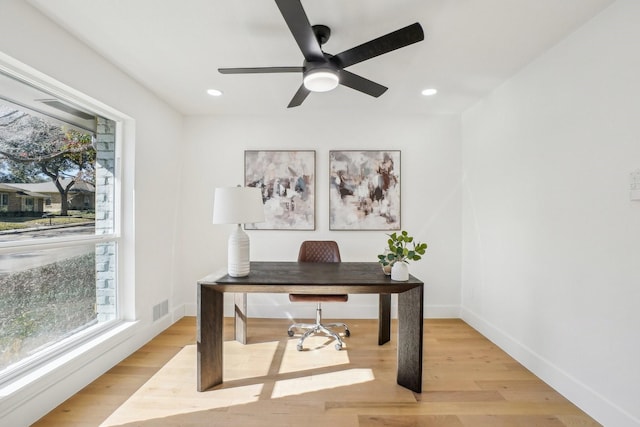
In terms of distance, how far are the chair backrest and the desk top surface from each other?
384 millimetres

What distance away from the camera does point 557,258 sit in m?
2.06

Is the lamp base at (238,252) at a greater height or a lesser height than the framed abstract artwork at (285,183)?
lesser

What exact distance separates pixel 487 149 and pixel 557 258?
4.31 feet

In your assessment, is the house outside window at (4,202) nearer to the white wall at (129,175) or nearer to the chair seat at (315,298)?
the white wall at (129,175)

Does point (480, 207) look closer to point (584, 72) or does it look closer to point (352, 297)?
point (584, 72)

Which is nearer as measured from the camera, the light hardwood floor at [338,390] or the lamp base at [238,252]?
the light hardwood floor at [338,390]

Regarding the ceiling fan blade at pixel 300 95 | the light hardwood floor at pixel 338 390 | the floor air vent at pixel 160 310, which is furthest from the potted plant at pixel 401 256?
the floor air vent at pixel 160 310

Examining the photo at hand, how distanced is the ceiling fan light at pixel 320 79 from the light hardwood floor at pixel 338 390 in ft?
6.76

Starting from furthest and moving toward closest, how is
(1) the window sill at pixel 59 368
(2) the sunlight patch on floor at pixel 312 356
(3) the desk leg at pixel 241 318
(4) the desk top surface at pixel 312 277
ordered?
(3) the desk leg at pixel 241 318 → (2) the sunlight patch on floor at pixel 312 356 → (4) the desk top surface at pixel 312 277 → (1) the window sill at pixel 59 368

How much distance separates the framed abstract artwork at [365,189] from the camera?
3.42 meters

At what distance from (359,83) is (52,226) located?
2.32 meters

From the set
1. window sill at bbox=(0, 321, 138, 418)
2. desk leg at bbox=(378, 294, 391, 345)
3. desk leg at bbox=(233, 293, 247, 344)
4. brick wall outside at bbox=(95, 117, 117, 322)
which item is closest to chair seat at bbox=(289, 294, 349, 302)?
desk leg at bbox=(378, 294, 391, 345)

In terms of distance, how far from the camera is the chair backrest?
9.89 feet

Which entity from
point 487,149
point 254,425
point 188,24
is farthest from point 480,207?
point 188,24
